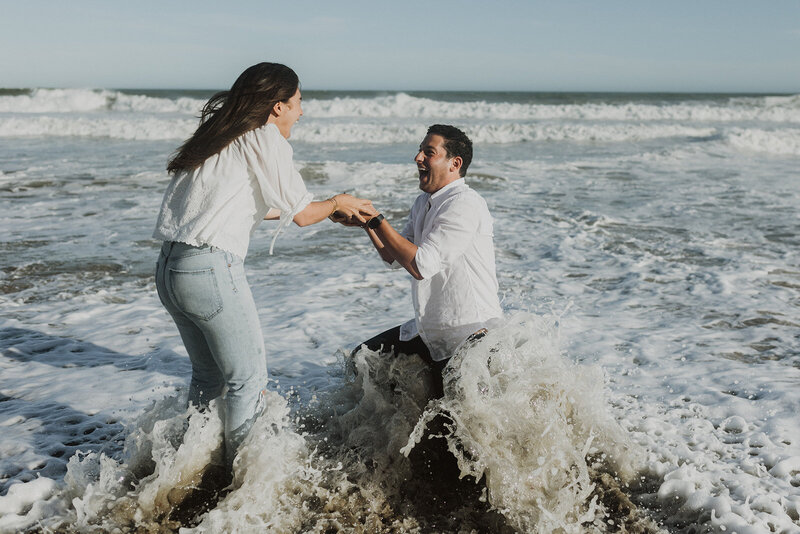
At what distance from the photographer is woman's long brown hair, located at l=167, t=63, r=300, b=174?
289 centimetres

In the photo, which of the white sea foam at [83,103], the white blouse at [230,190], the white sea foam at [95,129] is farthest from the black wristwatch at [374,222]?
the white sea foam at [83,103]

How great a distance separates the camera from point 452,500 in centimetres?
353

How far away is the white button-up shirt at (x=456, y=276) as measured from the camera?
3561 millimetres

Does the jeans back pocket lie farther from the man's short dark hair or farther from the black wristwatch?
the man's short dark hair

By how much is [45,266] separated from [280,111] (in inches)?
252

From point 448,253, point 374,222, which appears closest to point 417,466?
point 448,253

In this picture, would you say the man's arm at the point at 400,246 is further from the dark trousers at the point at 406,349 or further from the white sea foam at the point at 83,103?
the white sea foam at the point at 83,103

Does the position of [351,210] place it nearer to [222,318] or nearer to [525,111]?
[222,318]

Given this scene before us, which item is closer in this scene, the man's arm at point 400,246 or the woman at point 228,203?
the woman at point 228,203

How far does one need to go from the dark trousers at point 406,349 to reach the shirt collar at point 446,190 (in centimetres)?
86

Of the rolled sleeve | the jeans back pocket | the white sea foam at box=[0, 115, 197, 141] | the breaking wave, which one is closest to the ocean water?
the breaking wave

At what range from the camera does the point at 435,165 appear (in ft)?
12.5

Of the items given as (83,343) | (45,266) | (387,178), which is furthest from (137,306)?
(387,178)

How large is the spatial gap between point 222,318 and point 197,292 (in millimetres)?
165
